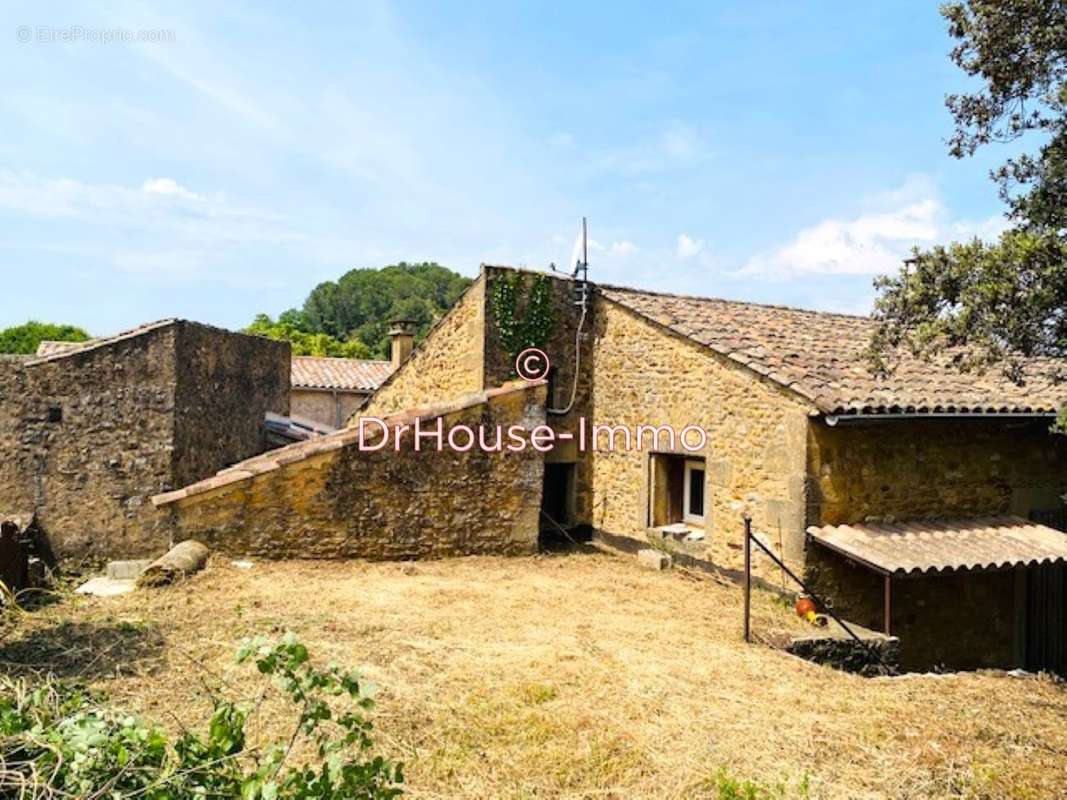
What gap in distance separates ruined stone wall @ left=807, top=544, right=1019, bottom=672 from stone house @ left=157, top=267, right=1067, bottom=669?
31 millimetres

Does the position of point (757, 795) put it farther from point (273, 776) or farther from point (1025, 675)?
point (1025, 675)

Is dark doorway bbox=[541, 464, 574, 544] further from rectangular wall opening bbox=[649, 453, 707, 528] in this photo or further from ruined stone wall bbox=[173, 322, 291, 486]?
ruined stone wall bbox=[173, 322, 291, 486]

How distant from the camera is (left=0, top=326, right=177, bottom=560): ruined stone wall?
11.5 metres

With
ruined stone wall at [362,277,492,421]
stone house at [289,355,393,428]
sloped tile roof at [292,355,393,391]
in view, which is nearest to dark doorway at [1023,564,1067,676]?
ruined stone wall at [362,277,492,421]

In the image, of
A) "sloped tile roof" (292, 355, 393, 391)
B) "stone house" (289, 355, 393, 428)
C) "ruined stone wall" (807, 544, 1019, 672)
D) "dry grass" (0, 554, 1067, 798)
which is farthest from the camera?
"sloped tile roof" (292, 355, 393, 391)

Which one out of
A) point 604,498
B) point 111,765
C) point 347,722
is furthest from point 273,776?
point 604,498

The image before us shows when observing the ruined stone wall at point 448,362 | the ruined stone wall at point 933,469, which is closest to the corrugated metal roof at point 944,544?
the ruined stone wall at point 933,469

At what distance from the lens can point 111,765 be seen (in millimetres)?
2709

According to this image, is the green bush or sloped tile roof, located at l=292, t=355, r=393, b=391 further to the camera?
sloped tile roof, located at l=292, t=355, r=393, b=391

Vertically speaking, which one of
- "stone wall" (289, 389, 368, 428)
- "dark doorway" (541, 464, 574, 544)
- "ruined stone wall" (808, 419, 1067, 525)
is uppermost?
"stone wall" (289, 389, 368, 428)

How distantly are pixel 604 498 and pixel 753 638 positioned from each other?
4.99 metres

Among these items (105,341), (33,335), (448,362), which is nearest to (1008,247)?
(448,362)

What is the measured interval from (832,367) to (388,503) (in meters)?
6.59

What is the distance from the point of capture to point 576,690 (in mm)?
5613
